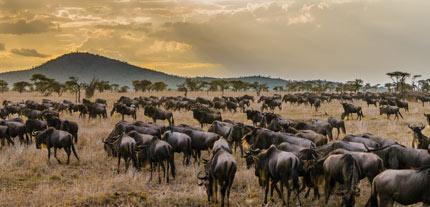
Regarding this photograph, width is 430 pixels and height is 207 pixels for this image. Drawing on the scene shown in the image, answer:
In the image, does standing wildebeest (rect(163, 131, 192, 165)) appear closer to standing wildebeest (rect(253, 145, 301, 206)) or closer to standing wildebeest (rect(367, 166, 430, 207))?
standing wildebeest (rect(253, 145, 301, 206))

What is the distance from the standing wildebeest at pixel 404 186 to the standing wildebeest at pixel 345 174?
1.47 m

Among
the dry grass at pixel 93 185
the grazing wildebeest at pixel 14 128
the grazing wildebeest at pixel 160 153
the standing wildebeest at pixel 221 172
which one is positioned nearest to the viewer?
Result: the standing wildebeest at pixel 221 172

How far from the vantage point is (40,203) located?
1370 centimetres

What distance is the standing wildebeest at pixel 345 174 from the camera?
39.6 feet

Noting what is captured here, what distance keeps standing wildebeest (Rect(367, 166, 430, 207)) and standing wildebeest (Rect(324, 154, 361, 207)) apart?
4.82 feet

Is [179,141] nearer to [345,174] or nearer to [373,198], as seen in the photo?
[345,174]

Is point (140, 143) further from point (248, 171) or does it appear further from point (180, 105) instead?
point (180, 105)

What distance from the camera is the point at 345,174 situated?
12.4 meters

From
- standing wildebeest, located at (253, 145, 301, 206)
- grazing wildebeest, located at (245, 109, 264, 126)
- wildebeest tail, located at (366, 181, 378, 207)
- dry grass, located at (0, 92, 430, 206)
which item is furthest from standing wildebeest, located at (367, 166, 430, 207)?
grazing wildebeest, located at (245, 109, 264, 126)

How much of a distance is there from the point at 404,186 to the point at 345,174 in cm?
220

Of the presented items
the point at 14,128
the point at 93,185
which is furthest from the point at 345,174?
the point at 14,128

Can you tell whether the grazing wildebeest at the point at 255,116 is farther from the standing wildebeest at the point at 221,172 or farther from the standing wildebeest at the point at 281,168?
the standing wildebeest at the point at 221,172

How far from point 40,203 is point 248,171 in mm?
7836

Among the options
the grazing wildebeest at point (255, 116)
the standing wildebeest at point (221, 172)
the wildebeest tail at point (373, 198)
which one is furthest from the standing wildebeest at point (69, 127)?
the wildebeest tail at point (373, 198)
